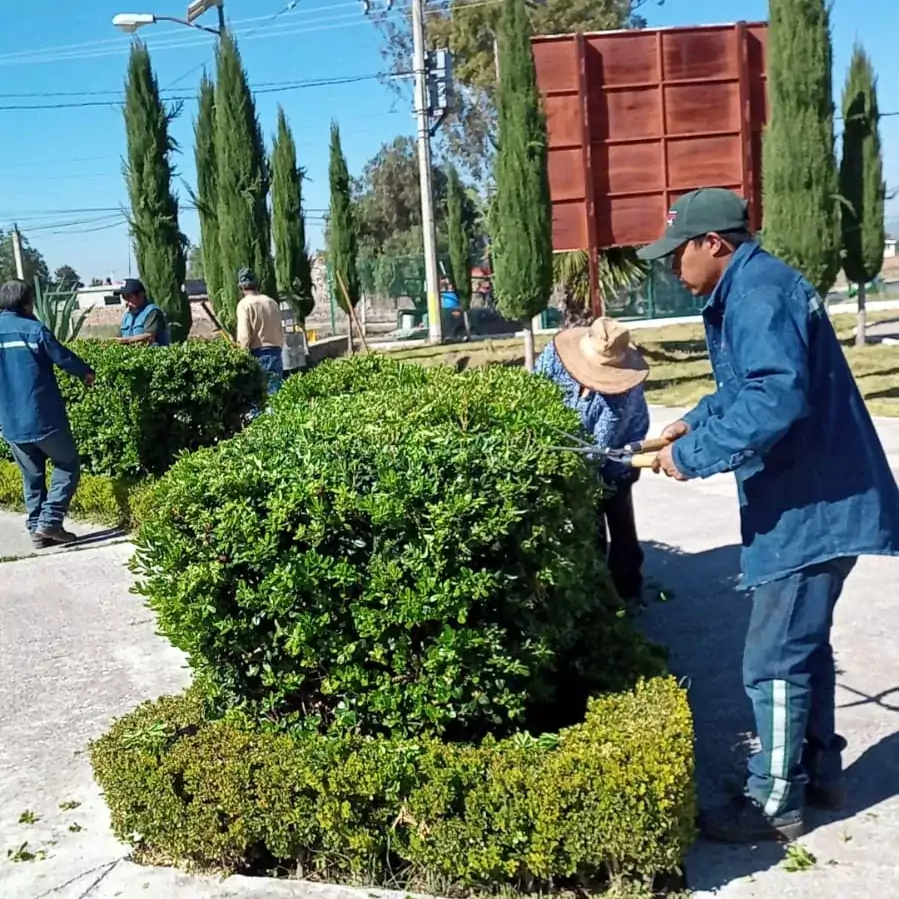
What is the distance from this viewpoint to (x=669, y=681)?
3.26m

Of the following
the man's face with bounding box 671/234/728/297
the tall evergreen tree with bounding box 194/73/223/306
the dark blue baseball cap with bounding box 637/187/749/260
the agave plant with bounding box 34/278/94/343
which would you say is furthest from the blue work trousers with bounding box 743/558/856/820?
the tall evergreen tree with bounding box 194/73/223/306

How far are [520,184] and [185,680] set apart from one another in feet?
34.9

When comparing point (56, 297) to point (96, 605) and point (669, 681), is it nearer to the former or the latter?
point (96, 605)

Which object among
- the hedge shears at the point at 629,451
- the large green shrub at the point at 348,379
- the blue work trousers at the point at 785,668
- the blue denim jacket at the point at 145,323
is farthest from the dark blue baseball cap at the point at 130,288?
the blue work trousers at the point at 785,668

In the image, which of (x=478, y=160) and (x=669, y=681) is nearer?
(x=669, y=681)

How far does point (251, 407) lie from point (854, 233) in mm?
12462

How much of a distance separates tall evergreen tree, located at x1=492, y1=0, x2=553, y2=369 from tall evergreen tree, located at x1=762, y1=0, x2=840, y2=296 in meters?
2.96

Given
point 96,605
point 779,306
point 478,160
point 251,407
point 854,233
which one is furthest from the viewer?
point 478,160

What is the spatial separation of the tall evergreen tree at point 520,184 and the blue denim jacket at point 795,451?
35.4 ft

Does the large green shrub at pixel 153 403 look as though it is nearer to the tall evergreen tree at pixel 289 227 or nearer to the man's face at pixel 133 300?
the man's face at pixel 133 300

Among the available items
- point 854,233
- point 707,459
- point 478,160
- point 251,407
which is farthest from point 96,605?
point 478,160

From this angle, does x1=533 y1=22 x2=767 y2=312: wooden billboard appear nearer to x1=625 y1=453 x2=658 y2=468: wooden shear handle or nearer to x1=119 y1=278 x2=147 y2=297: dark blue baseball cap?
x1=119 y1=278 x2=147 y2=297: dark blue baseball cap

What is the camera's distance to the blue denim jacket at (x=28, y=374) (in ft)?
22.7

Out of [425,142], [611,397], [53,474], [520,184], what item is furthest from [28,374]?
[425,142]
